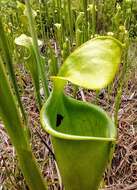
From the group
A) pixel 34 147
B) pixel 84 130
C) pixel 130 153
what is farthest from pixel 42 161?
pixel 84 130

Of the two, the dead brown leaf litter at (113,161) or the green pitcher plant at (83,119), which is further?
the dead brown leaf litter at (113,161)

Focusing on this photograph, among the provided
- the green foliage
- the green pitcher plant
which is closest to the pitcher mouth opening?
the green pitcher plant

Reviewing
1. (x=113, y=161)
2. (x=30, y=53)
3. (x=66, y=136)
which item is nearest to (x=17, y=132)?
(x=66, y=136)

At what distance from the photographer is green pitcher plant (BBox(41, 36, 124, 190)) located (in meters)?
0.57

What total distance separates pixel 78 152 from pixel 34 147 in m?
0.51

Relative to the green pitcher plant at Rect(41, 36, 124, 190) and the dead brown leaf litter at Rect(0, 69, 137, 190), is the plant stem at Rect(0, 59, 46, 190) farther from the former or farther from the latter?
the dead brown leaf litter at Rect(0, 69, 137, 190)

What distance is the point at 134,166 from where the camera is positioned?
1106 millimetres

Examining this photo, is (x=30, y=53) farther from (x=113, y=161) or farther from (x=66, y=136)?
(x=113, y=161)

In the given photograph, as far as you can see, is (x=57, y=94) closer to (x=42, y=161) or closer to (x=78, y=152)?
(x=78, y=152)

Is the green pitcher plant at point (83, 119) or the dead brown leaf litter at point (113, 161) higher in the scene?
the green pitcher plant at point (83, 119)

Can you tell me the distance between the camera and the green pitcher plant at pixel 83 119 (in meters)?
0.57

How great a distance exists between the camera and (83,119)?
2.33ft

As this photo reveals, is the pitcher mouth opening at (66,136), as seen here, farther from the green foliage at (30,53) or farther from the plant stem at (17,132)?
the green foliage at (30,53)

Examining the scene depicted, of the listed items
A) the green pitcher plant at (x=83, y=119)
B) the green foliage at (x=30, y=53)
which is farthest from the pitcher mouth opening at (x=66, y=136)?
the green foliage at (x=30, y=53)
